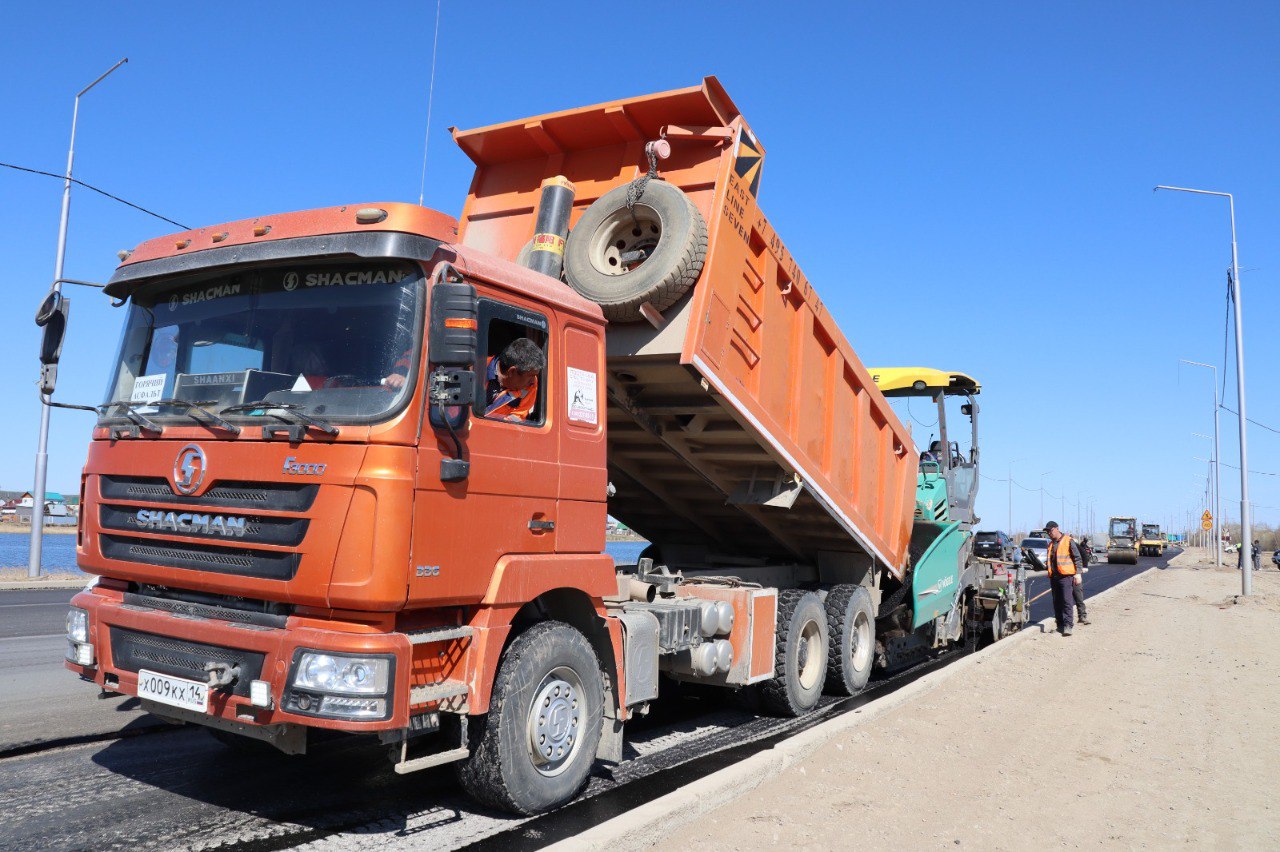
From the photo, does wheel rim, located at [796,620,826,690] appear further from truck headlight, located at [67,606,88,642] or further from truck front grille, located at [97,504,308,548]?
truck headlight, located at [67,606,88,642]

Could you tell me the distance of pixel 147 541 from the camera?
438 centimetres

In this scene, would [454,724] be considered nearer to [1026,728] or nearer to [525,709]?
[525,709]

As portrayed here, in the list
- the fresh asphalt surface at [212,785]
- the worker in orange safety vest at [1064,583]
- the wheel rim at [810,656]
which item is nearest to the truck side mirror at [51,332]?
the fresh asphalt surface at [212,785]

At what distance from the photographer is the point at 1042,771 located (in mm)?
5629

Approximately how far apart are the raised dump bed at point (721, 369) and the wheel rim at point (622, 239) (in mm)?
363

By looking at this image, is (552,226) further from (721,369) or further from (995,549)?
(995,549)

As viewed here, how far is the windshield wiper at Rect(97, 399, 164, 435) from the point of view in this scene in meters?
4.41

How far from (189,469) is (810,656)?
5.41m

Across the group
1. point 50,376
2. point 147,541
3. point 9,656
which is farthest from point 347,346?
point 9,656

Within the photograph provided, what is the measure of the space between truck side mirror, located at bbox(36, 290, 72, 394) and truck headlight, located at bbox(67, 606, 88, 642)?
1.18m

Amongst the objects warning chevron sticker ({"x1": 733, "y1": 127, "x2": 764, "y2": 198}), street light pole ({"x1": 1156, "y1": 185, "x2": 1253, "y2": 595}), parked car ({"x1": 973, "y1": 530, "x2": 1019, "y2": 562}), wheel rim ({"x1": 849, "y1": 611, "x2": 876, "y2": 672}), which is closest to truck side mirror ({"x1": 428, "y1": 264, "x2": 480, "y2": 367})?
Result: warning chevron sticker ({"x1": 733, "y1": 127, "x2": 764, "y2": 198})

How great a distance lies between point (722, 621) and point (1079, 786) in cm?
243

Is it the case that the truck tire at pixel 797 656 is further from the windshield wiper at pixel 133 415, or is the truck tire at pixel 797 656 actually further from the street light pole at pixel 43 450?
the street light pole at pixel 43 450

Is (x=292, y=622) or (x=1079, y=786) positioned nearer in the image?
(x=292, y=622)
